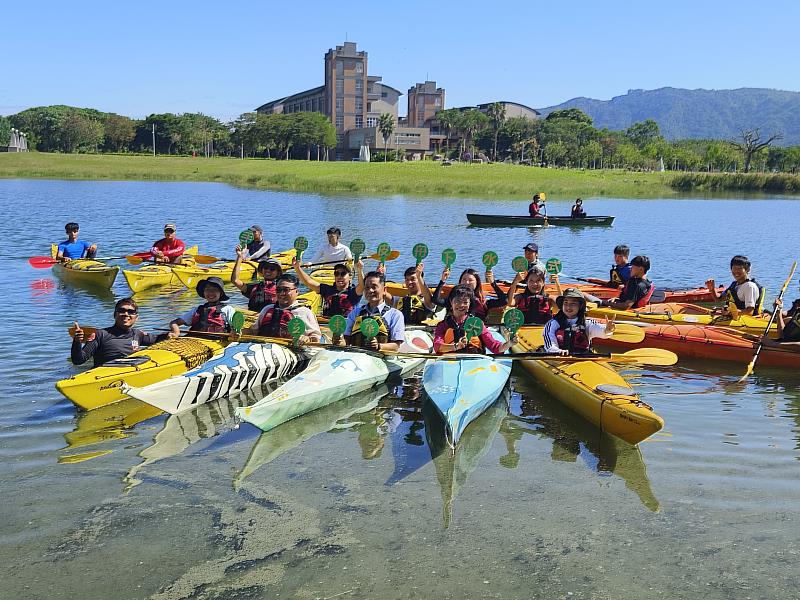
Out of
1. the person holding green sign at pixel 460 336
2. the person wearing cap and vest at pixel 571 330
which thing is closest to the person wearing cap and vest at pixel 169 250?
the person holding green sign at pixel 460 336

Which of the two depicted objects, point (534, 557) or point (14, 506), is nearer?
point (534, 557)

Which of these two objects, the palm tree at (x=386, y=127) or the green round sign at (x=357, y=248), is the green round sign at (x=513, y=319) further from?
the palm tree at (x=386, y=127)

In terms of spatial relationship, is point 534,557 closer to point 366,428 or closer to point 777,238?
point 366,428

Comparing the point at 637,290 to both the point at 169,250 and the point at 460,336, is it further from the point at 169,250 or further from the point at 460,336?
the point at 169,250

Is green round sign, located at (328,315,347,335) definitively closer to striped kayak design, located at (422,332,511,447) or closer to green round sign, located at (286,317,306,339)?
green round sign, located at (286,317,306,339)

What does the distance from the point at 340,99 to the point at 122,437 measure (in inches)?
5242

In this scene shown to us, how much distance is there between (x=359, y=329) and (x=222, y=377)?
6.20 ft

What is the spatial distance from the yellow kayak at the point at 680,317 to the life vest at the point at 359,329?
405 cm

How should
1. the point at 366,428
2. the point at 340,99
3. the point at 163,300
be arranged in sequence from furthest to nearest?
the point at 340,99
the point at 163,300
the point at 366,428

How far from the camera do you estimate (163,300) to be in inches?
629

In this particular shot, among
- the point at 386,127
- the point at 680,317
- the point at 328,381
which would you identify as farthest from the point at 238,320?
the point at 386,127

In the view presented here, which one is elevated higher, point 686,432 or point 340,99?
point 340,99

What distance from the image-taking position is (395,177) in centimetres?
6669

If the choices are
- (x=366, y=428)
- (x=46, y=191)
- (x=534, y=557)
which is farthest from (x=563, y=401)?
(x=46, y=191)
